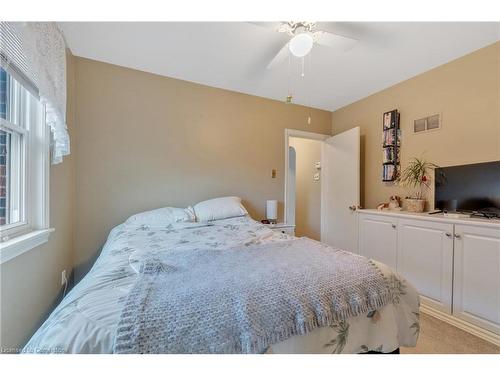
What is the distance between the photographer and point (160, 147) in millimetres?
2506

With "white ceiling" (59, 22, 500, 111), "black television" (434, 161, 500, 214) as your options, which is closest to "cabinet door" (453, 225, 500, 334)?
"black television" (434, 161, 500, 214)

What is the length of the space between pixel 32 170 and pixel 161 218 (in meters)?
1.01

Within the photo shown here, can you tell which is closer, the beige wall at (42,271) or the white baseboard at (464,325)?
the beige wall at (42,271)

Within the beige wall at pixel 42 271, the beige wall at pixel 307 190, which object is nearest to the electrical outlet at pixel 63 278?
the beige wall at pixel 42 271

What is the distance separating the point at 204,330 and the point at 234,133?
2.52 meters

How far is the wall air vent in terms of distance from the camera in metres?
2.24

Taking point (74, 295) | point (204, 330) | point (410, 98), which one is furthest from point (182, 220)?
point (410, 98)

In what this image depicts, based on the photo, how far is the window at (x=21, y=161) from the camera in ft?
4.10

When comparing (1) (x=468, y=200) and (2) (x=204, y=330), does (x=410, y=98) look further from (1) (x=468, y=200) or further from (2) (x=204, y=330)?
(2) (x=204, y=330)

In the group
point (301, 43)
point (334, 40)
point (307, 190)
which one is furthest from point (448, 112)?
point (307, 190)

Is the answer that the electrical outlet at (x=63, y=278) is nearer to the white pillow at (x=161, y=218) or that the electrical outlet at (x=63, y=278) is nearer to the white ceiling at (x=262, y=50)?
the white pillow at (x=161, y=218)

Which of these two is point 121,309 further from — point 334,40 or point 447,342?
point 447,342

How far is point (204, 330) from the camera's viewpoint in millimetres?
703

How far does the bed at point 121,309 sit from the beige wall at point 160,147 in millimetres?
834
